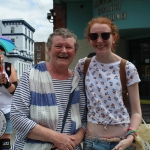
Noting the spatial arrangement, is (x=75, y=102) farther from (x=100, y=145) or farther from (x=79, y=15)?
(x=79, y=15)

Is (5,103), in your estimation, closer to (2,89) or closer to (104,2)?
(2,89)

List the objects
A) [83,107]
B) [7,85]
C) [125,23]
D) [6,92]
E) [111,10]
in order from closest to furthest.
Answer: [83,107]
[7,85]
[6,92]
[125,23]
[111,10]

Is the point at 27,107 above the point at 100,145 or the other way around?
above

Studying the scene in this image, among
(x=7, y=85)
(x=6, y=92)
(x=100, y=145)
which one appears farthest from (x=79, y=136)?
(x=6, y=92)

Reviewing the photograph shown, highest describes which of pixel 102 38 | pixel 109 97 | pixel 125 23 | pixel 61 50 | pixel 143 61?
pixel 125 23

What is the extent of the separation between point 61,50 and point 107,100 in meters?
0.57

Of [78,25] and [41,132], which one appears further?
[78,25]

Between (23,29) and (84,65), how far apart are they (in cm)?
5811

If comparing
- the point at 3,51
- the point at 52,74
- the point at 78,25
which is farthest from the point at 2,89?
the point at 78,25

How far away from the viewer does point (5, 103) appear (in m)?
3.79

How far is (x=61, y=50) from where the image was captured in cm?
214

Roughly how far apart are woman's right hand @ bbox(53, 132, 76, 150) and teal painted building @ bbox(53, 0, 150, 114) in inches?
281

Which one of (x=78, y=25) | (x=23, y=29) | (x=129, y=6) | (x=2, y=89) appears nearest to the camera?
(x=2, y=89)

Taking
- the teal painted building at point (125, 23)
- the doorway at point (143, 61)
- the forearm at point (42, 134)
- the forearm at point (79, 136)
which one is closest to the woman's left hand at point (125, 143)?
the forearm at point (79, 136)
